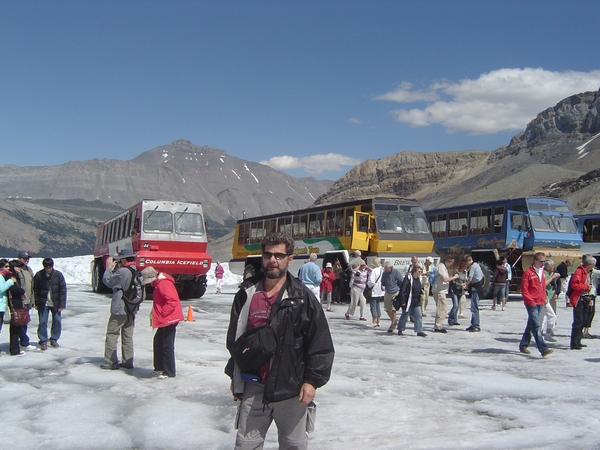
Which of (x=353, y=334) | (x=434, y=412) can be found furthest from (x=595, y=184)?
(x=434, y=412)

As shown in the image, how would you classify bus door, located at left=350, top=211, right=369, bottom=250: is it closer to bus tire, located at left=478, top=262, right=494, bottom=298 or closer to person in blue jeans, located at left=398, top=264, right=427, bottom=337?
bus tire, located at left=478, top=262, right=494, bottom=298

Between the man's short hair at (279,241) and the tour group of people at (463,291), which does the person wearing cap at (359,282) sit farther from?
the man's short hair at (279,241)

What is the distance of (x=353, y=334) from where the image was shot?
1395cm

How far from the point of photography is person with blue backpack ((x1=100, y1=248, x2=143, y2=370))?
369 inches

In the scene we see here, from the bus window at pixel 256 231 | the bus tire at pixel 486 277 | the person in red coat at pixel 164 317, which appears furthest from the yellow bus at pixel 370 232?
the person in red coat at pixel 164 317

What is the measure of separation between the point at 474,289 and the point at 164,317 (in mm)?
8385

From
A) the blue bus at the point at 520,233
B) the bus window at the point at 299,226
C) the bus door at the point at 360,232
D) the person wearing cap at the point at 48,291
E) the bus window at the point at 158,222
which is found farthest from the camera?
the bus window at the point at 299,226

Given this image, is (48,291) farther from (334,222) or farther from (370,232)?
(334,222)

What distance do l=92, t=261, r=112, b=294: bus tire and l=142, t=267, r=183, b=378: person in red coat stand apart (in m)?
17.9

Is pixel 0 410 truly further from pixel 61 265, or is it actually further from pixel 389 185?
pixel 389 185

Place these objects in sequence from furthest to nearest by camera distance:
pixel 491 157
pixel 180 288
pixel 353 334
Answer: pixel 491 157, pixel 180 288, pixel 353 334

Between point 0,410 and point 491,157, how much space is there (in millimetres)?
154867

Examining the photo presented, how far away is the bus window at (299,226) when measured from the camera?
2550 cm

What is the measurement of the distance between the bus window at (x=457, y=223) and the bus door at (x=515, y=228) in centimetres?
267
